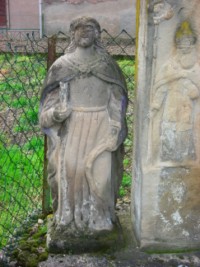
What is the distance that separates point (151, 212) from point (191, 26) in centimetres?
123

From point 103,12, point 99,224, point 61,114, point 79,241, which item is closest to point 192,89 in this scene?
point 61,114

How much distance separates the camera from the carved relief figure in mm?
2932

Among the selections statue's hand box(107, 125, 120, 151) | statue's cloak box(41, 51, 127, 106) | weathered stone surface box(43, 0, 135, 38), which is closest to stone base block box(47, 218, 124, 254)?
statue's hand box(107, 125, 120, 151)

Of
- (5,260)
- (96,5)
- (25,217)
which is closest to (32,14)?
(96,5)

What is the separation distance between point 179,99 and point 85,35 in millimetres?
708

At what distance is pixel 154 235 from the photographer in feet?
10.7

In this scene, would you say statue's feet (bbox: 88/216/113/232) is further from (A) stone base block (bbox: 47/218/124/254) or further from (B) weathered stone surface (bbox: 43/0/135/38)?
(B) weathered stone surface (bbox: 43/0/135/38)

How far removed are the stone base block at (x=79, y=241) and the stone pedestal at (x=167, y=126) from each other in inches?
8.0

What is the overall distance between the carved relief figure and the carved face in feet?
1.58

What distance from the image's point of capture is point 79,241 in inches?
127

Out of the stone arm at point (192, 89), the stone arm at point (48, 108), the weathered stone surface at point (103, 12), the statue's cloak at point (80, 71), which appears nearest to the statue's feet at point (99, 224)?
the stone arm at point (48, 108)

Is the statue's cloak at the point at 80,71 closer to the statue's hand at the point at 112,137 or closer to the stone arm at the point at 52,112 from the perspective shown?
the stone arm at the point at 52,112

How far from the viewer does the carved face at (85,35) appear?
2949mm

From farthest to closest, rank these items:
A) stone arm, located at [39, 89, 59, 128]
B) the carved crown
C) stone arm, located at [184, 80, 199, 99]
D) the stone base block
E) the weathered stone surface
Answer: the weathered stone surface
the stone base block
stone arm, located at [39, 89, 59, 128]
stone arm, located at [184, 80, 199, 99]
the carved crown
